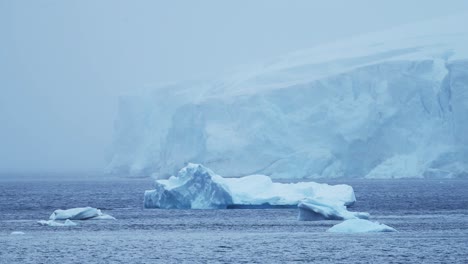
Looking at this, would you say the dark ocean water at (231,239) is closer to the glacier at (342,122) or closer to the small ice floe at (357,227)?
the small ice floe at (357,227)

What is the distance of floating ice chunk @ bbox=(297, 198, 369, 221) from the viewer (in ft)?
82.4

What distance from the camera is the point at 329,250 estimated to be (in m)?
17.9

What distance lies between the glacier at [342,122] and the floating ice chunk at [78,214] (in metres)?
21.9

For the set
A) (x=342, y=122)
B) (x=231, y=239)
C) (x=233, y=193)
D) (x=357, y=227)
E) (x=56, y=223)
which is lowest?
(x=231, y=239)

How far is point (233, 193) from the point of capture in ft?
101

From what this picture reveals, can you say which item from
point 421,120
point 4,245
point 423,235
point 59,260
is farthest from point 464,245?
point 421,120

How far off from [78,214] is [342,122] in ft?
77.2

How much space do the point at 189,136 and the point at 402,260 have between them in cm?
3721

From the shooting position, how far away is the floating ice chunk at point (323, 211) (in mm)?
25125

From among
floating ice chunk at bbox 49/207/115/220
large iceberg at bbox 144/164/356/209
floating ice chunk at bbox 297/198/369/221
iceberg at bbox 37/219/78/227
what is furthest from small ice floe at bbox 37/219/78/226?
floating ice chunk at bbox 297/198/369/221

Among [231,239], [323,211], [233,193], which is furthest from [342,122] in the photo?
[231,239]

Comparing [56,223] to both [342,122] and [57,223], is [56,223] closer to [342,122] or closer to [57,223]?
[57,223]

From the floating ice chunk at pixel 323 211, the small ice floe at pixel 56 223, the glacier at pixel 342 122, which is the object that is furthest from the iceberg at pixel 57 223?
the glacier at pixel 342 122

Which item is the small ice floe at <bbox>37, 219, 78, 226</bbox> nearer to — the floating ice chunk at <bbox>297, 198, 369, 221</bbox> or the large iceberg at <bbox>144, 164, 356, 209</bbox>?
the large iceberg at <bbox>144, 164, 356, 209</bbox>
